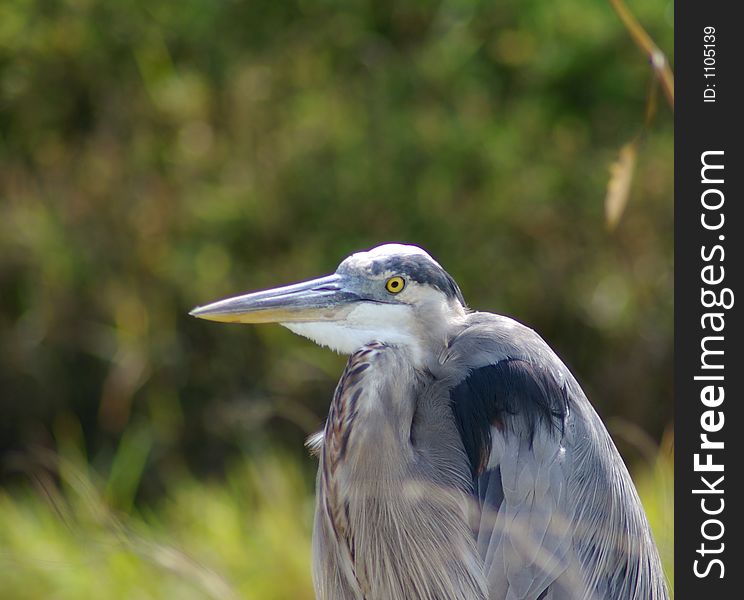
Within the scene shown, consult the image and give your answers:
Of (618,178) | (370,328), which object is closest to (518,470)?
(370,328)

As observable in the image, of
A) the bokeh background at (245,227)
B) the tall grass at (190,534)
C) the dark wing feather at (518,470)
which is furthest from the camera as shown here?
the bokeh background at (245,227)

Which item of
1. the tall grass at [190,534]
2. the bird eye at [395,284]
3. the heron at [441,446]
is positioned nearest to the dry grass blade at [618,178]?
the heron at [441,446]

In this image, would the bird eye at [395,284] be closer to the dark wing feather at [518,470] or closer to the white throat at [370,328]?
the white throat at [370,328]

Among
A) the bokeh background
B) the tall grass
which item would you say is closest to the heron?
the tall grass

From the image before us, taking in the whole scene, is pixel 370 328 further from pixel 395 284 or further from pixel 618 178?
pixel 618 178

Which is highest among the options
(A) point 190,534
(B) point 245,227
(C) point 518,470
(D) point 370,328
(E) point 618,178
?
(B) point 245,227

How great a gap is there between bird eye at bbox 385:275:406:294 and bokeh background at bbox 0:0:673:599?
8.32 feet

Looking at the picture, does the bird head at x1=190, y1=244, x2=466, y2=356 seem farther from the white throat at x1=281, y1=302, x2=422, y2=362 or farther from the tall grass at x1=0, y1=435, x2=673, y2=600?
the tall grass at x1=0, y1=435, x2=673, y2=600

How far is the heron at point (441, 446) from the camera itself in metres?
2.55

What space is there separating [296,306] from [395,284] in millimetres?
224

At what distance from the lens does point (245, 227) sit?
19.5 ft

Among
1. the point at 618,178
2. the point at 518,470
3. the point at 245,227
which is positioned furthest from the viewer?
the point at 245,227

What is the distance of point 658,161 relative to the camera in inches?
241
